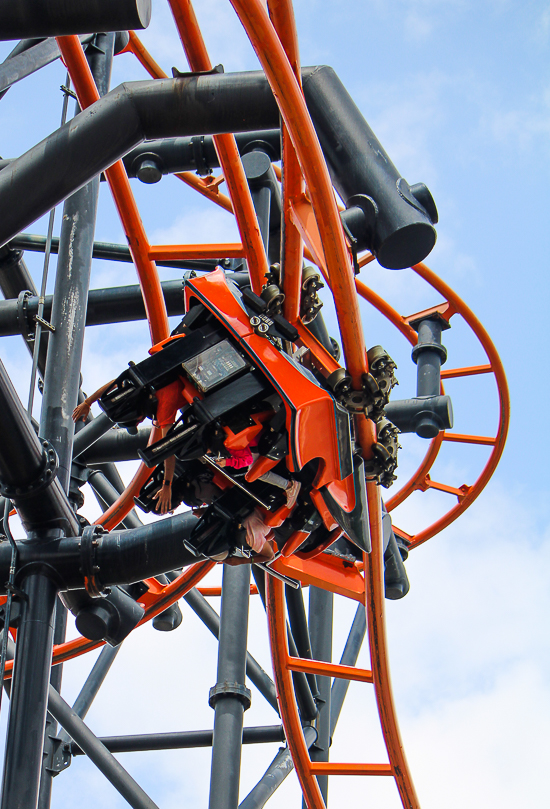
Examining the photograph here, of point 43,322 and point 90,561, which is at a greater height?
point 43,322

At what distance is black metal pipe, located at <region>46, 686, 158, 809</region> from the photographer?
679 cm

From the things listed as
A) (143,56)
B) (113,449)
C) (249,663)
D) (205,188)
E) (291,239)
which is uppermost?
(143,56)

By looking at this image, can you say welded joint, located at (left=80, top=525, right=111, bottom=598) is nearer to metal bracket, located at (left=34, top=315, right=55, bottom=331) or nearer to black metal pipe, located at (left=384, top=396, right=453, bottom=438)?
metal bracket, located at (left=34, top=315, right=55, bottom=331)

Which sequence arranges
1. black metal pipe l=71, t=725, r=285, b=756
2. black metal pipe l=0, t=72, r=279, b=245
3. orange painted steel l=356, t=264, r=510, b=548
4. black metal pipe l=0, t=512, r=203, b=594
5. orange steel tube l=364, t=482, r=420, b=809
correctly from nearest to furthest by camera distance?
1. black metal pipe l=0, t=72, r=279, b=245
2. black metal pipe l=0, t=512, r=203, b=594
3. orange steel tube l=364, t=482, r=420, b=809
4. black metal pipe l=71, t=725, r=285, b=756
5. orange painted steel l=356, t=264, r=510, b=548

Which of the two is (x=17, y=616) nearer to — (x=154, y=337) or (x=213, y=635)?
(x=154, y=337)

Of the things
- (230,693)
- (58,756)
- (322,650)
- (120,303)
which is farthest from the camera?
(322,650)

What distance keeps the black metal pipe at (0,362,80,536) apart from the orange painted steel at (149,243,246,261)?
4.85 ft

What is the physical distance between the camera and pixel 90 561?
4.79 m

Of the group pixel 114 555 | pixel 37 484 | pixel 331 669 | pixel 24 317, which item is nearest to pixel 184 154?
pixel 24 317

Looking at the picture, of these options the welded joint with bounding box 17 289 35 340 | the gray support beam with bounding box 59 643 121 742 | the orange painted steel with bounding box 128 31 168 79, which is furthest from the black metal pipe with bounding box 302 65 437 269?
the gray support beam with bounding box 59 643 121 742

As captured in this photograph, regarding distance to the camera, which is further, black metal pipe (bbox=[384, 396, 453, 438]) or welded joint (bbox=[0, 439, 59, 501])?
black metal pipe (bbox=[384, 396, 453, 438])

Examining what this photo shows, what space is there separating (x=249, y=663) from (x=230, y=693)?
1338mm

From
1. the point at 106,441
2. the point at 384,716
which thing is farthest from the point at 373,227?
the point at 106,441

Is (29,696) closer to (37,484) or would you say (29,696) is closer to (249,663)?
(37,484)
